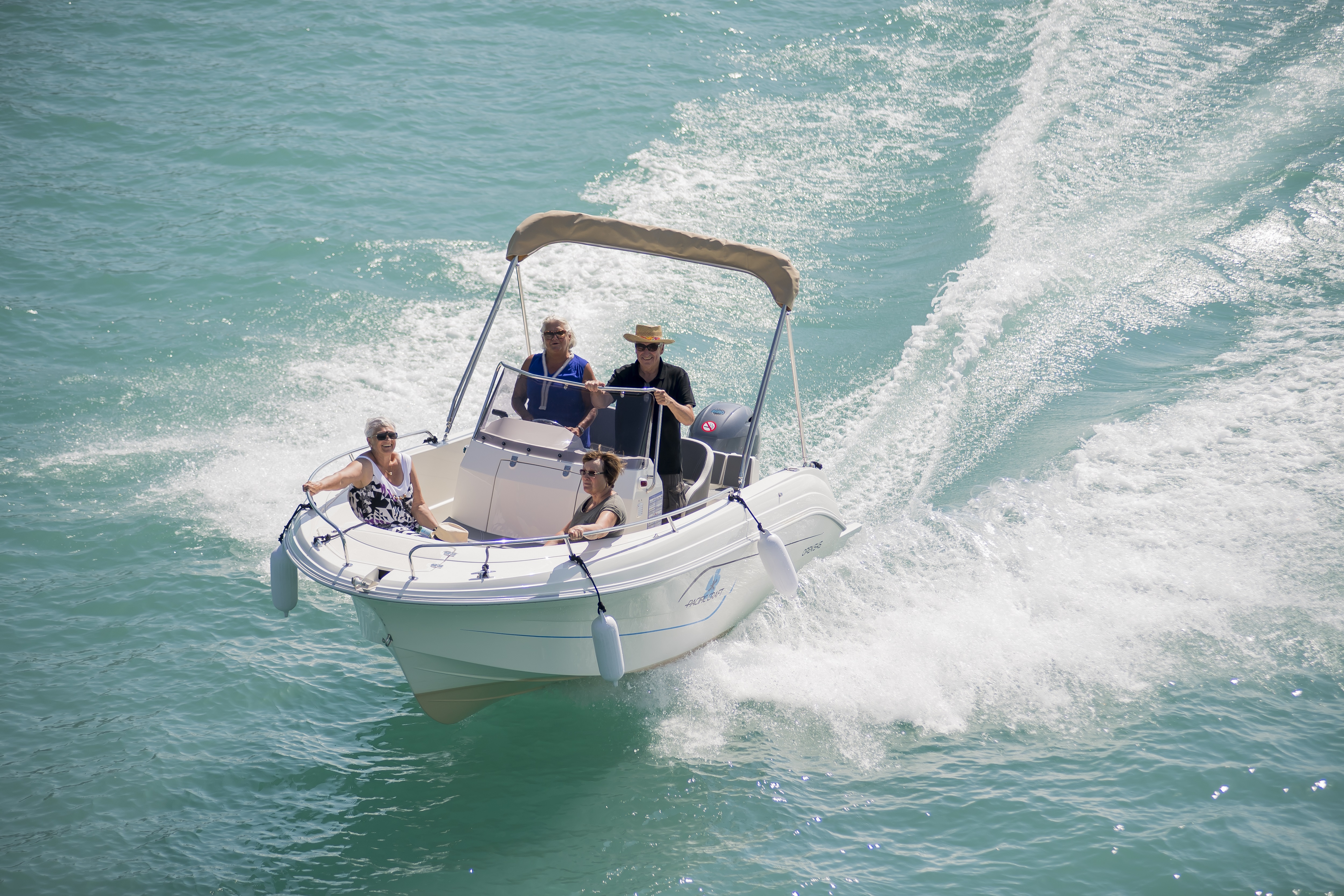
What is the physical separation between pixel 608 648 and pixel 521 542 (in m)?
0.73

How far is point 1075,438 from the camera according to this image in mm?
8641

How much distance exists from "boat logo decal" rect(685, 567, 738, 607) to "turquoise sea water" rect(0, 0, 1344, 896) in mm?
458

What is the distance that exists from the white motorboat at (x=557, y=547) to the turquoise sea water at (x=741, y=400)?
0.57m

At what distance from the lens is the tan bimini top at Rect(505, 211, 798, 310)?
Result: 6.62 meters

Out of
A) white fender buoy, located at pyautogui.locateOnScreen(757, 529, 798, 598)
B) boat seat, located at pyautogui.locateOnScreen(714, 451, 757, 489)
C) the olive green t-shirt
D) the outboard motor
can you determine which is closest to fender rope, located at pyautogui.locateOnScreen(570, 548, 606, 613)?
the olive green t-shirt

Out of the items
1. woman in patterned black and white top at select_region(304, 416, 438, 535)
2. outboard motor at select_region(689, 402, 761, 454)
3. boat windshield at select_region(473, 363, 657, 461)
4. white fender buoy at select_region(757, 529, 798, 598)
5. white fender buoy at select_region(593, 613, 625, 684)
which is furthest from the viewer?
outboard motor at select_region(689, 402, 761, 454)

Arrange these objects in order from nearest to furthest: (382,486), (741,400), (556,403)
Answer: (382,486) < (556,403) < (741,400)

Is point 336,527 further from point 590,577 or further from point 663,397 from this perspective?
point 663,397

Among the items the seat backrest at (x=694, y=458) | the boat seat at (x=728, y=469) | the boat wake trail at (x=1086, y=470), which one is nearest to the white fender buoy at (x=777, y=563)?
the boat wake trail at (x=1086, y=470)

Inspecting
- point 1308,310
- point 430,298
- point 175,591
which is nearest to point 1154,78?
point 1308,310

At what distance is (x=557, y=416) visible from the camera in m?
6.68

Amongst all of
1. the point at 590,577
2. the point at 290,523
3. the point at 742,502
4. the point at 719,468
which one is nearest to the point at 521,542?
the point at 590,577

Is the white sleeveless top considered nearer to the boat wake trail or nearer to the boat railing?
the boat railing

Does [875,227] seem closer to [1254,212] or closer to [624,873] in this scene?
[1254,212]
